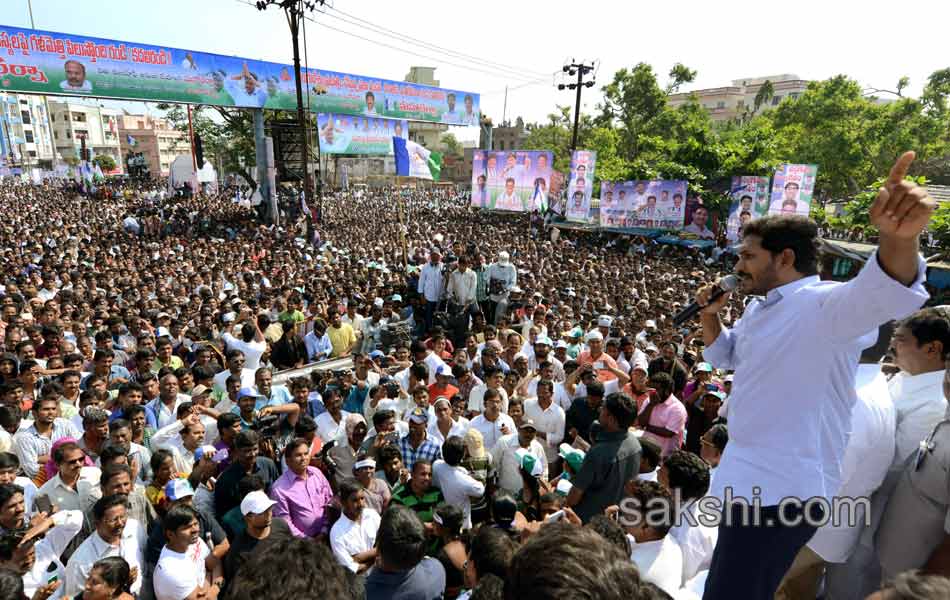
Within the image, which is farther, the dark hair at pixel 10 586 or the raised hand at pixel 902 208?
the dark hair at pixel 10 586

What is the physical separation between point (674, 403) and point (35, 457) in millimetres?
4837

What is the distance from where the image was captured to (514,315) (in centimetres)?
852

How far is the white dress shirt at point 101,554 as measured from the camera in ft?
9.30

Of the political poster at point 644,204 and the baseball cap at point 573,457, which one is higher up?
the political poster at point 644,204

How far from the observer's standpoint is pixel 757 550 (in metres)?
1.69

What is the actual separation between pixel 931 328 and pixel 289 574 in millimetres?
2378

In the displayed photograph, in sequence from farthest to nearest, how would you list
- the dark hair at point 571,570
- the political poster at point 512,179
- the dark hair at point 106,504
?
the political poster at point 512,179 → the dark hair at point 106,504 → the dark hair at point 571,570

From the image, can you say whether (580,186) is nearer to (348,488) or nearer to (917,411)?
(348,488)

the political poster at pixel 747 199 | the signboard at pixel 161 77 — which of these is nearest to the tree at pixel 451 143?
the signboard at pixel 161 77

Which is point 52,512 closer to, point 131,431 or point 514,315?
point 131,431

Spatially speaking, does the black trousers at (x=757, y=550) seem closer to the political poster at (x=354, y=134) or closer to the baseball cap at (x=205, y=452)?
the baseball cap at (x=205, y=452)

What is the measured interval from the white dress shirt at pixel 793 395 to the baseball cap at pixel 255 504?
2.45m

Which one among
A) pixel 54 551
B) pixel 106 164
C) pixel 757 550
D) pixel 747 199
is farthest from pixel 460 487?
pixel 106 164

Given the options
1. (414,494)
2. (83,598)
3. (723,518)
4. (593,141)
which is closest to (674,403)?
(414,494)
